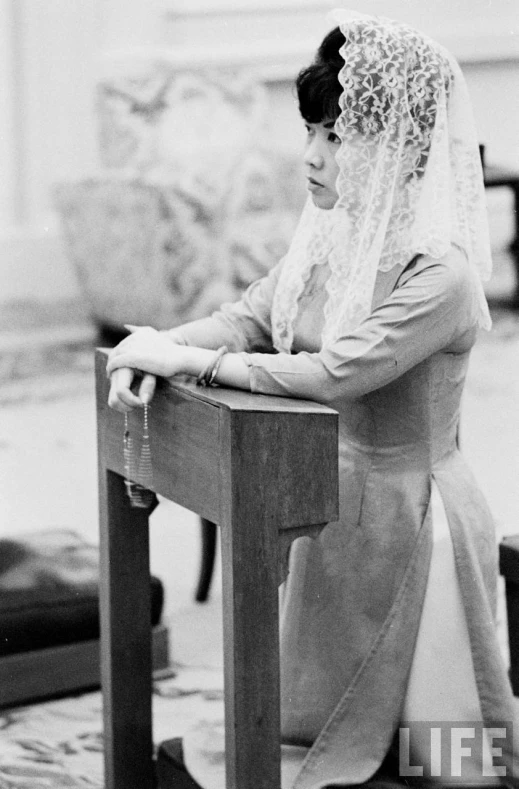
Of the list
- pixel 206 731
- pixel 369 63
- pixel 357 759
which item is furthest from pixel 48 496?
pixel 369 63

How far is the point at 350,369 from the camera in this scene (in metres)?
2.50

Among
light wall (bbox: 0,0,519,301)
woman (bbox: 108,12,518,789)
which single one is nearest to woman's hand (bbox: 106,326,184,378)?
woman (bbox: 108,12,518,789)

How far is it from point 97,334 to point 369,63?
6.12 metres

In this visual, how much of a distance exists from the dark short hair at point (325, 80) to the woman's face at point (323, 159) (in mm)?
23

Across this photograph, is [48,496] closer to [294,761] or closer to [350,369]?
[294,761]

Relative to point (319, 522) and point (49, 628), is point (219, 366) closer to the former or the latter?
point (319, 522)

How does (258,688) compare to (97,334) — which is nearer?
(258,688)

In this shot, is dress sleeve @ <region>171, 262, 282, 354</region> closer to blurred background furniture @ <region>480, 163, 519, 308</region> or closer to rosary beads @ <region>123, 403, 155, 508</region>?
rosary beads @ <region>123, 403, 155, 508</region>

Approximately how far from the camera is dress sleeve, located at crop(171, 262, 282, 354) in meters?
2.92

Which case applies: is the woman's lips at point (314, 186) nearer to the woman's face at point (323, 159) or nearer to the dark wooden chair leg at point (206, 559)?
the woman's face at point (323, 159)

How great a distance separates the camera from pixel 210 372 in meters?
2.51

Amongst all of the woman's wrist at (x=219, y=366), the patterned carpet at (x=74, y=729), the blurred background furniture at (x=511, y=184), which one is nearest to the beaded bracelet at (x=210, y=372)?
the woman's wrist at (x=219, y=366)

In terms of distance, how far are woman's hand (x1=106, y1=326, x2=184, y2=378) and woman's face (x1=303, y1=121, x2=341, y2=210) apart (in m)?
0.43

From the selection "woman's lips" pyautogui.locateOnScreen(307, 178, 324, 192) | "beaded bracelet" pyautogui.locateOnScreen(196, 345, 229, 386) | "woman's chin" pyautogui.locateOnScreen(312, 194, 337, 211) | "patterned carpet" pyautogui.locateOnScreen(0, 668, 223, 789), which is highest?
"woman's lips" pyautogui.locateOnScreen(307, 178, 324, 192)
